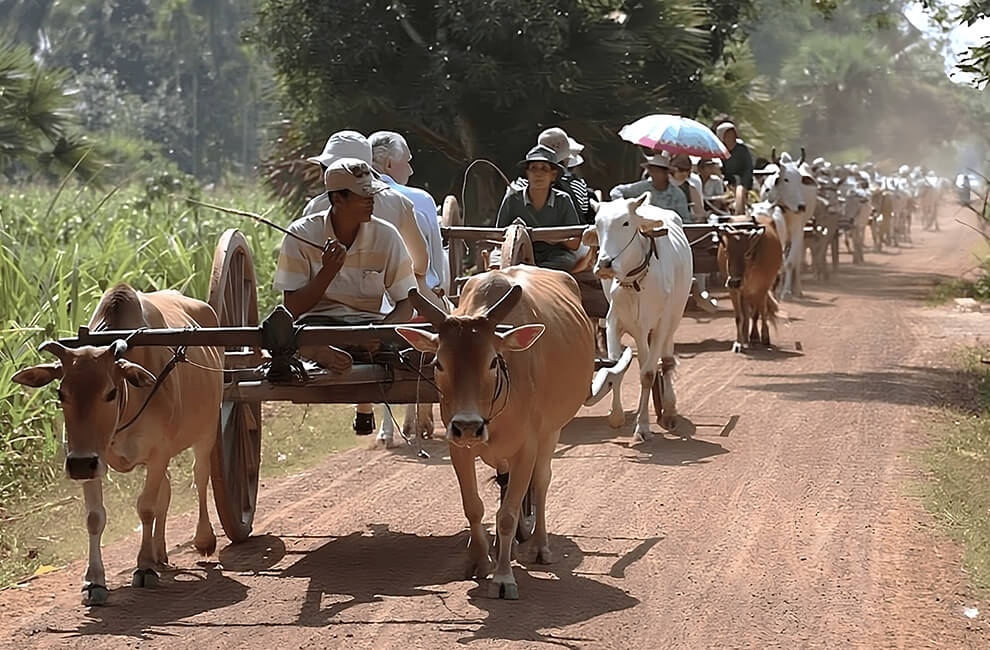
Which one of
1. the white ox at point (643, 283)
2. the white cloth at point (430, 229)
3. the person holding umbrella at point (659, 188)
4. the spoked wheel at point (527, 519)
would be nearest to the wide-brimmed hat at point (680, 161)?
the person holding umbrella at point (659, 188)

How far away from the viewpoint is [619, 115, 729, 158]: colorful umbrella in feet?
52.4

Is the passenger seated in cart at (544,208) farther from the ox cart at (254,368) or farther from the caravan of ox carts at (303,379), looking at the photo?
the ox cart at (254,368)

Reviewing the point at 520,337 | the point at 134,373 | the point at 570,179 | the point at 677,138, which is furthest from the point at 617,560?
the point at 677,138

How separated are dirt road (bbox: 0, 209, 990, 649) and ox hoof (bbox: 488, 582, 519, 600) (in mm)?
41

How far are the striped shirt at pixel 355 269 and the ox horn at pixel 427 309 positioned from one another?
3.83ft

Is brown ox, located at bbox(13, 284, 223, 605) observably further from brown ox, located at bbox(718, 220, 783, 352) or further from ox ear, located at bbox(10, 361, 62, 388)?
brown ox, located at bbox(718, 220, 783, 352)

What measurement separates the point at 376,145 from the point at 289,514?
9.38 feet

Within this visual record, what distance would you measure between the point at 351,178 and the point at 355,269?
49 cm

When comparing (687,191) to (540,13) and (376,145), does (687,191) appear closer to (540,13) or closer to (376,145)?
(540,13)

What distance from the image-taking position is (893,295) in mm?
24719

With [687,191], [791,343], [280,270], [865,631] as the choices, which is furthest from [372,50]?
[865,631]

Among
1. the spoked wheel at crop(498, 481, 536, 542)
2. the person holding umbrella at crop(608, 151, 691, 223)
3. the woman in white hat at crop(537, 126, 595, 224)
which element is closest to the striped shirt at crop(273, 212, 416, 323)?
→ the spoked wheel at crop(498, 481, 536, 542)

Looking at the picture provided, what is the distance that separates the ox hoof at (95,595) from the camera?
6453 millimetres

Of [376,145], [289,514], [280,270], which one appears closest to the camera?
[280,270]
